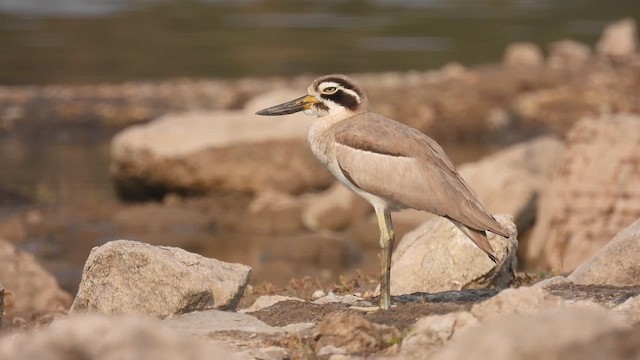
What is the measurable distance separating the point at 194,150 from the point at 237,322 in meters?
12.9

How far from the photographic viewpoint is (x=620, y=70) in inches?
1169

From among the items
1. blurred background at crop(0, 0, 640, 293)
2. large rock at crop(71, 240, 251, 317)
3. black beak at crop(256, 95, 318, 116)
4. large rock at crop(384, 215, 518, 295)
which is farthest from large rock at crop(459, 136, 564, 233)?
large rock at crop(71, 240, 251, 317)

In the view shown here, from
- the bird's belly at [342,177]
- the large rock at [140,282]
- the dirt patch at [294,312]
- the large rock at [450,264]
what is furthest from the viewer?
the large rock at [450,264]

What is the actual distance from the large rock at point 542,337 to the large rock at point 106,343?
966 millimetres

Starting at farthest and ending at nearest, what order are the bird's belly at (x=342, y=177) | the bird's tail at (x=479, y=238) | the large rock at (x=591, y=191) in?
1. the large rock at (x=591, y=191)
2. the bird's belly at (x=342, y=177)
3. the bird's tail at (x=479, y=238)

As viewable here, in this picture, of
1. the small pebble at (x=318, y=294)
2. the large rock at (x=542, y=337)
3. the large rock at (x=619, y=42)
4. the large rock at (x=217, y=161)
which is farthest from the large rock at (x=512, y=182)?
the large rock at (x=542, y=337)

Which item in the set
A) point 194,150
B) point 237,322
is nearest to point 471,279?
point 237,322

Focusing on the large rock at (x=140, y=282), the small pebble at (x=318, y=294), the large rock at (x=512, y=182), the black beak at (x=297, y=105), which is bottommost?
the large rock at (x=512, y=182)

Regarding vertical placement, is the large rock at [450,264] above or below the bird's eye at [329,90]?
below

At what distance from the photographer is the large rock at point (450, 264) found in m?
10.3

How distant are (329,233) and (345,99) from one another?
9.55 m

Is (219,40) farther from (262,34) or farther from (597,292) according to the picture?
(597,292)

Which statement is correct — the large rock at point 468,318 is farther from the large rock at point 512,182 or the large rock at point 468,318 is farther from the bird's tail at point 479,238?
the large rock at point 512,182

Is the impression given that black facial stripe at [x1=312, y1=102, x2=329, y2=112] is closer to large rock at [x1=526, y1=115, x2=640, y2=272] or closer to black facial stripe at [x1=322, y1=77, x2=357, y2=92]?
black facial stripe at [x1=322, y1=77, x2=357, y2=92]
